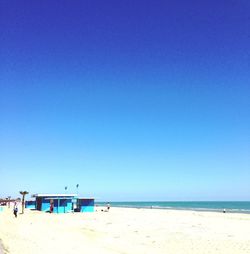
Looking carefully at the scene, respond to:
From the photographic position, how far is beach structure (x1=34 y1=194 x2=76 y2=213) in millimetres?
43844

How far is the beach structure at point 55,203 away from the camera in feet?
144

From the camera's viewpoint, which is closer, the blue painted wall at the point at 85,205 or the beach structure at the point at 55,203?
the beach structure at the point at 55,203

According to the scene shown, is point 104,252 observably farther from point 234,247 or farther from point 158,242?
point 234,247

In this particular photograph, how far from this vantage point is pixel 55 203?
43781 millimetres

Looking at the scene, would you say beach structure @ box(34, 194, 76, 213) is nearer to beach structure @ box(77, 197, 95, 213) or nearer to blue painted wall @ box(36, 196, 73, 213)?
blue painted wall @ box(36, 196, 73, 213)

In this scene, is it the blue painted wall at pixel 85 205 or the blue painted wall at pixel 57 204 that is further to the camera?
the blue painted wall at pixel 85 205

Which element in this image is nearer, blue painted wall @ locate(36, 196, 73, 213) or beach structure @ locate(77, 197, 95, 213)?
blue painted wall @ locate(36, 196, 73, 213)

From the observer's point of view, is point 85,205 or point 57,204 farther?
point 85,205

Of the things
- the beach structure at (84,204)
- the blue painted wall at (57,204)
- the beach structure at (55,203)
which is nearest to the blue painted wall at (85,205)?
the beach structure at (84,204)

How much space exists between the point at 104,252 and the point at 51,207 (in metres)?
28.9

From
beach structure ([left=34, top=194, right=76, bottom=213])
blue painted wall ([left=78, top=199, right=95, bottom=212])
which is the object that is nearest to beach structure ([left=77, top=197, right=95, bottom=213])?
blue painted wall ([left=78, top=199, right=95, bottom=212])

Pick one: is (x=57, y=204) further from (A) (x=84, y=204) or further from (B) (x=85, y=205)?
(B) (x=85, y=205)

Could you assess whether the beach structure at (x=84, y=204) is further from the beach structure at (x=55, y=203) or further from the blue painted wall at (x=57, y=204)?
the blue painted wall at (x=57, y=204)

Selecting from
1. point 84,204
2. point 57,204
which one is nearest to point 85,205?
point 84,204
